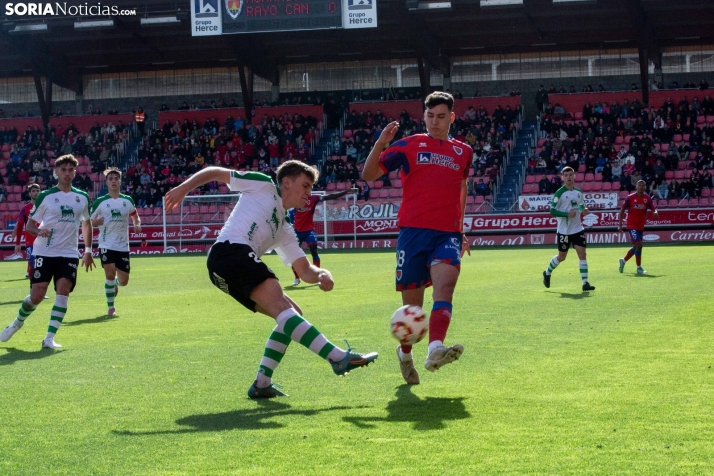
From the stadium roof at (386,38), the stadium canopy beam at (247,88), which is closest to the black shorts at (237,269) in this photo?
the stadium roof at (386,38)

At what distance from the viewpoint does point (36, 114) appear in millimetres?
53594

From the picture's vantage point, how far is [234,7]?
38.3 m

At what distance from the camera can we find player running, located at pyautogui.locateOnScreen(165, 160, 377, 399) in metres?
6.64

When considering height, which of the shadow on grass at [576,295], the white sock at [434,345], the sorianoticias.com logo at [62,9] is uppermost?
the sorianoticias.com logo at [62,9]

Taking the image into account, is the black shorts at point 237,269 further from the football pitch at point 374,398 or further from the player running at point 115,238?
the player running at point 115,238

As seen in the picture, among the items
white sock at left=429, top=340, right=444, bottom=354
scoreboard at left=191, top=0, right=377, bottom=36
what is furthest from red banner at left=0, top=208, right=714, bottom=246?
white sock at left=429, top=340, right=444, bottom=354

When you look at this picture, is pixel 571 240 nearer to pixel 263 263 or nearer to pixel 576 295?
pixel 576 295

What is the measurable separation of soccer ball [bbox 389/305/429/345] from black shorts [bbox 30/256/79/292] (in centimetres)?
545

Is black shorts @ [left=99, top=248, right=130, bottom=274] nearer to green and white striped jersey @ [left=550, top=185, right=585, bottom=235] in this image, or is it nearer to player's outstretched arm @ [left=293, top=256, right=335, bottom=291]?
green and white striped jersey @ [left=550, top=185, right=585, bottom=235]

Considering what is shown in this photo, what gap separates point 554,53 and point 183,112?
20454mm

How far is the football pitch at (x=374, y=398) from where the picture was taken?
4773mm

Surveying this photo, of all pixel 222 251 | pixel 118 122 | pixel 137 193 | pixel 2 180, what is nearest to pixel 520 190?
pixel 137 193

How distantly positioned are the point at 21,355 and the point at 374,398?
196 inches

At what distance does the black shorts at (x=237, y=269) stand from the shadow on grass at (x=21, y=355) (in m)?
3.60
